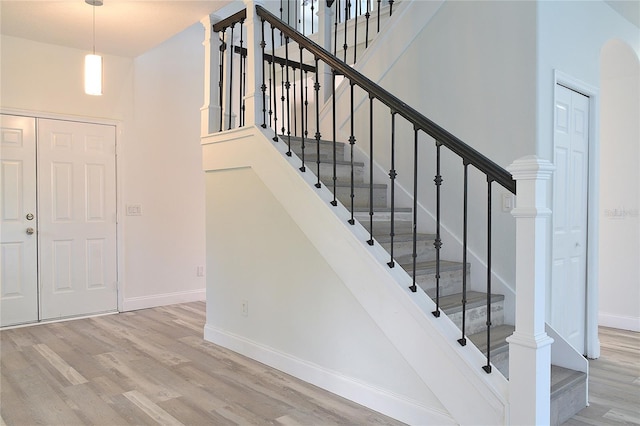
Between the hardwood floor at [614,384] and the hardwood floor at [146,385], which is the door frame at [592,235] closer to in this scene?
the hardwood floor at [614,384]

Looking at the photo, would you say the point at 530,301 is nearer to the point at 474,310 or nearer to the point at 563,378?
the point at 474,310

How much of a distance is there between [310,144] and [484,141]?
142 cm

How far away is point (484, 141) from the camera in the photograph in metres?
3.38

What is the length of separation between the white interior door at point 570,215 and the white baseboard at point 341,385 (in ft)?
4.64

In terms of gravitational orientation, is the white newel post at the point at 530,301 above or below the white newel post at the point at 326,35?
below

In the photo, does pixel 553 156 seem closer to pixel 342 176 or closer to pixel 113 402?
pixel 342 176

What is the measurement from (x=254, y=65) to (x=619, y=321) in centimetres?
423

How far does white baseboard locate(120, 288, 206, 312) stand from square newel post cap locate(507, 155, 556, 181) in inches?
181

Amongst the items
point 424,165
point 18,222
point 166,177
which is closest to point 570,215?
point 424,165

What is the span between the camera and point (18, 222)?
4703mm

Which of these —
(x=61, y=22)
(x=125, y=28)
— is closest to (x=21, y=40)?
(x=61, y=22)

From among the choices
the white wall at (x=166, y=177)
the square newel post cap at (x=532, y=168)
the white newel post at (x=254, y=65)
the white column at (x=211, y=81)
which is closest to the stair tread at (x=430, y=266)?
the square newel post cap at (x=532, y=168)

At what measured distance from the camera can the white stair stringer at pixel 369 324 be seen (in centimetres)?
235

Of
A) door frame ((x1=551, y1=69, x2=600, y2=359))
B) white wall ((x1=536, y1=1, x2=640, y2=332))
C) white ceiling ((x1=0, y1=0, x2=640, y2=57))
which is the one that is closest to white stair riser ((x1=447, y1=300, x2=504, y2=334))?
white wall ((x1=536, y1=1, x2=640, y2=332))
